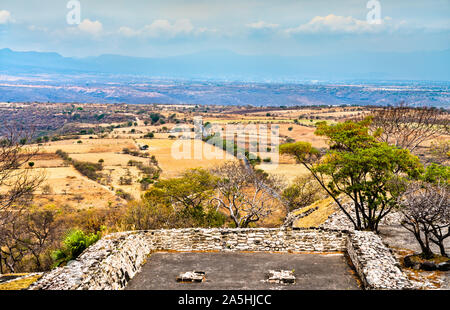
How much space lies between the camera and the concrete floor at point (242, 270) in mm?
9641

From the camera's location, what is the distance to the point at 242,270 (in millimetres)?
10672

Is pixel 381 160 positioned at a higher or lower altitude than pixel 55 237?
higher

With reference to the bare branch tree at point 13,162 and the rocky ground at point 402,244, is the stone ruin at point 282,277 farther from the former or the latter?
the bare branch tree at point 13,162

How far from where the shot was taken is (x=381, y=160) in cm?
1488

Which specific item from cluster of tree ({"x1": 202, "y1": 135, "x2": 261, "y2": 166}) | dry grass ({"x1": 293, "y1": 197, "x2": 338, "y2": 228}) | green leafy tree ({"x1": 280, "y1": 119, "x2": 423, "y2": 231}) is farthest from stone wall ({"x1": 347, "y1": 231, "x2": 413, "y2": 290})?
cluster of tree ({"x1": 202, "y1": 135, "x2": 261, "y2": 166})

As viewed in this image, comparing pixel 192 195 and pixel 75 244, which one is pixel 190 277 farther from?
pixel 192 195

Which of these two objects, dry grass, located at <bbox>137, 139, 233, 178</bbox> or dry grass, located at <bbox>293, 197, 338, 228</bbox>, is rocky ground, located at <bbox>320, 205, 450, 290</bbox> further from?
dry grass, located at <bbox>137, 139, 233, 178</bbox>

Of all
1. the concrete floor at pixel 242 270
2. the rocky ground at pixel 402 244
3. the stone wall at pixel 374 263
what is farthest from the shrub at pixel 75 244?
the rocky ground at pixel 402 244

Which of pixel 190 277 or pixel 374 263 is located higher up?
pixel 374 263

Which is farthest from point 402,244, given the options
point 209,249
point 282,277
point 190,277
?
point 190,277

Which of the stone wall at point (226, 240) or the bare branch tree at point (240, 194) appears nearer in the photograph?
the stone wall at point (226, 240)

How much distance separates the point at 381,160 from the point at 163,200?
1381cm
